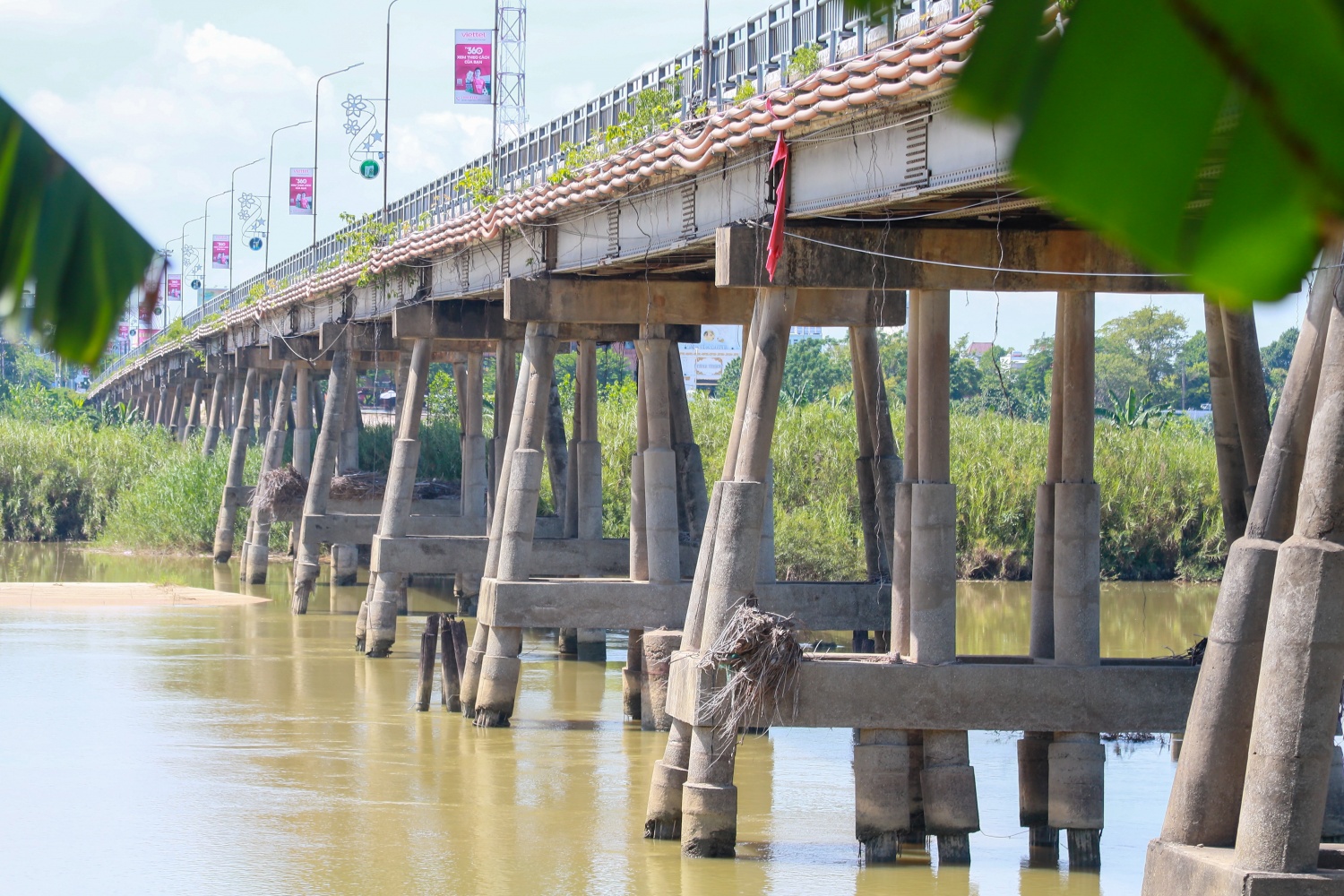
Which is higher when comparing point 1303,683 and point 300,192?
point 300,192

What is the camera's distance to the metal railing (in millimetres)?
10326

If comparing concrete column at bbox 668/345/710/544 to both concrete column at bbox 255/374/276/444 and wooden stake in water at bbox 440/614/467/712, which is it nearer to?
wooden stake in water at bbox 440/614/467/712

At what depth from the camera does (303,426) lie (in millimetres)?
28531

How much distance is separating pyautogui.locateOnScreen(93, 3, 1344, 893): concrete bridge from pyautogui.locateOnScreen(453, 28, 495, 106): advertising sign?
7.58 m

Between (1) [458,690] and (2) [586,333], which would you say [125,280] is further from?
(2) [586,333]

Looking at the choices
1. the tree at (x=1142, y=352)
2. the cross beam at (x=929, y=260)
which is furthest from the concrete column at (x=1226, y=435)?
the tree at (x=1142, y=352)

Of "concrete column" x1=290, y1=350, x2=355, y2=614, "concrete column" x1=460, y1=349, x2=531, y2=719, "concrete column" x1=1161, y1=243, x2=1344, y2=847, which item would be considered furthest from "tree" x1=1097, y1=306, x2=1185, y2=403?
"concrete column" x1=1161, y1=243, x2=1344, y2=847

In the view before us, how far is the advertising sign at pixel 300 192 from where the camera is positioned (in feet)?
126

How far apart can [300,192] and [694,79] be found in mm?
25799

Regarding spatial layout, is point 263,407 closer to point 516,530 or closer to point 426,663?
point 426,663

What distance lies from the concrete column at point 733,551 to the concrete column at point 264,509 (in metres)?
17.9

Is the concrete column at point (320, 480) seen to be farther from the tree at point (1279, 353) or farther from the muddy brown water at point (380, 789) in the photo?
the tree at point (1279, 353)

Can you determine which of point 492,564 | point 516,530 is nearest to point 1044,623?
point 516,530

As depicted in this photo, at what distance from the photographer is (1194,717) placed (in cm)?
682
